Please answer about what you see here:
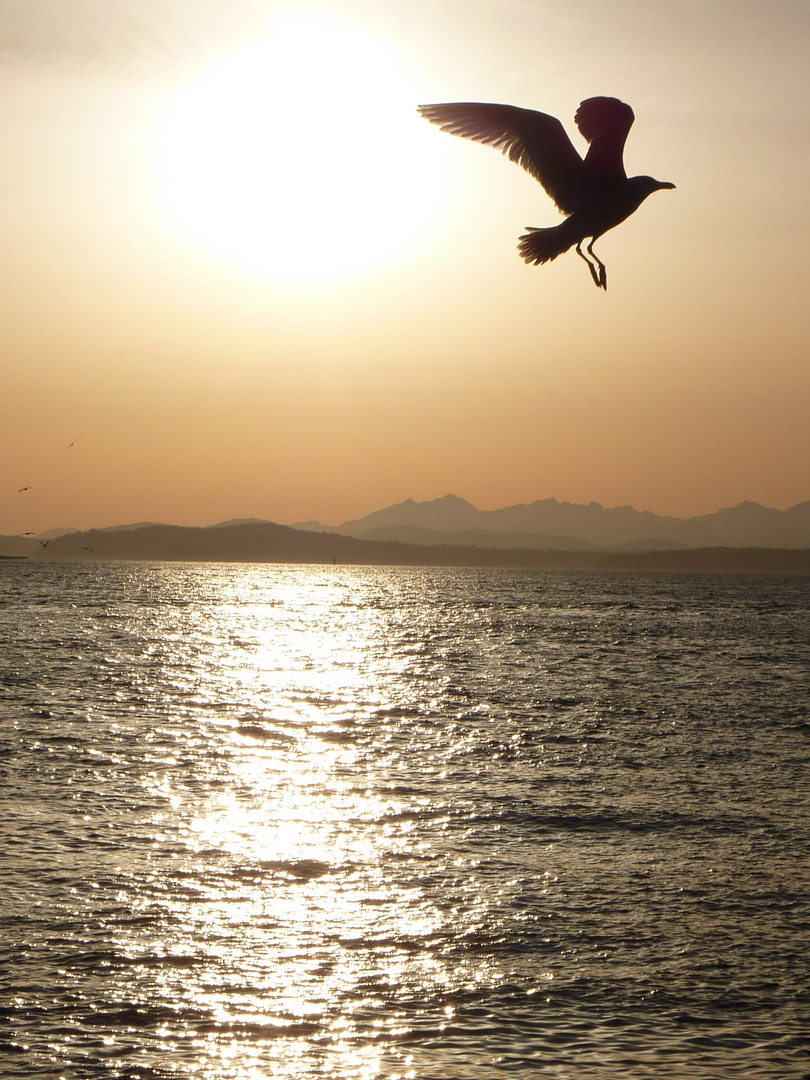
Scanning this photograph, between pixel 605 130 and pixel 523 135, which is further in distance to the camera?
pixel 523 135

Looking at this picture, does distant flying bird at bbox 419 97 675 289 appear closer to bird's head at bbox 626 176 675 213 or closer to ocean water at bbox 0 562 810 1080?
bird's head at bbox 626 176 675 213

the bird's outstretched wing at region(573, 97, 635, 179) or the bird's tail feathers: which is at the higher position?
the bird's outstretched wing at region(573, 97, 635, 179)

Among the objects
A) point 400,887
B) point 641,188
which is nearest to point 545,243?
point 641,188

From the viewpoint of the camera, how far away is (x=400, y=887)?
64.7 ft

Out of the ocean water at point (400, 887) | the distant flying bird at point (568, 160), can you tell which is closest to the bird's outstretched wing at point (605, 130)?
the distant flying bird at point (568, 160)

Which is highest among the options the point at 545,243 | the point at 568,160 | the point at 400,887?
the point at 568,160

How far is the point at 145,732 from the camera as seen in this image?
120 ft

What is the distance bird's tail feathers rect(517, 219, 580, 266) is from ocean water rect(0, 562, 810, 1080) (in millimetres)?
10151

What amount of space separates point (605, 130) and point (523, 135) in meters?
0.64

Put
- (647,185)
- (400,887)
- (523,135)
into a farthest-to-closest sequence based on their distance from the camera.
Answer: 1. (400,887)
2. (523,135)
3. (647,185)

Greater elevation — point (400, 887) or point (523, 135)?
point (523, 135)

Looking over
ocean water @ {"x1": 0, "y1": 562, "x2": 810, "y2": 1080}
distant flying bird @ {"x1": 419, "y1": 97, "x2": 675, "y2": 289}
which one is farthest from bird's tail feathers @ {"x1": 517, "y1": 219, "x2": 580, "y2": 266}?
ocean water @ {"x1": 0, "y1": 562, "x2": 810, "y2": 1080}

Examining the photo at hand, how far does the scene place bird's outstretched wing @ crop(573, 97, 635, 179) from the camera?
6125mm

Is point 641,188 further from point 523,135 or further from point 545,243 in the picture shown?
point 523,135
